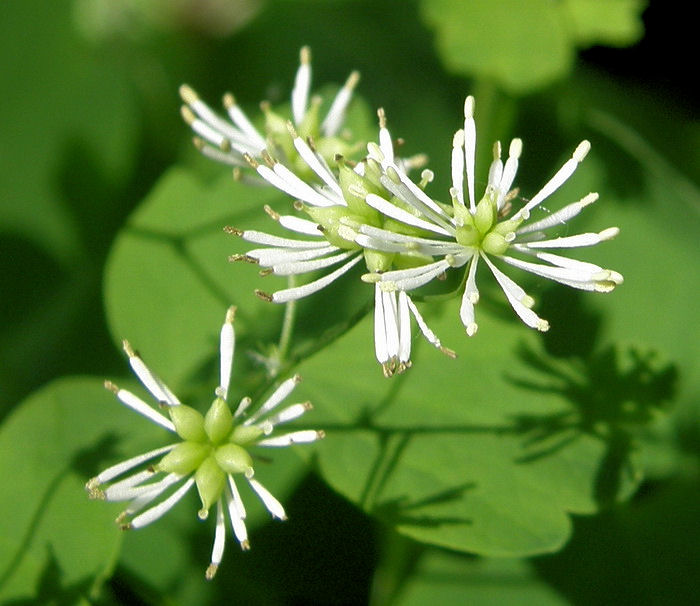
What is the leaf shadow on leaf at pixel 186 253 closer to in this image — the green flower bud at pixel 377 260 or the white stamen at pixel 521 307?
the green flower bud at pixel 377 260

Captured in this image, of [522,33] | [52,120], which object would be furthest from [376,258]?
[52,120]

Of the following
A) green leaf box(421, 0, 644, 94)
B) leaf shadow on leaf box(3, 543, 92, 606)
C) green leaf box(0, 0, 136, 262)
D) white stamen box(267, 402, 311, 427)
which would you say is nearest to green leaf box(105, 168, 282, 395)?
leaf shadow on leaf box(3, 543, 92, 606)

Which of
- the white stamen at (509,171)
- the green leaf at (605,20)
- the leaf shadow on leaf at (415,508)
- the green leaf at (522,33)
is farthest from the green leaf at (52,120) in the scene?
the white stamen at (509,171)

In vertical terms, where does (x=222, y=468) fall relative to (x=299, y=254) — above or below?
below

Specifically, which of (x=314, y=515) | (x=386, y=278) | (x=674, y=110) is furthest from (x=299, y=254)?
(x=674, y=110)

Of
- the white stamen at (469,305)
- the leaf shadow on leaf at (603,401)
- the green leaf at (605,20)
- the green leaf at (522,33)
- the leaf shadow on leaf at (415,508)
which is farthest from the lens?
the green leaf at (605,20)

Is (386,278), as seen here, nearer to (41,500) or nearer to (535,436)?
(535,436)

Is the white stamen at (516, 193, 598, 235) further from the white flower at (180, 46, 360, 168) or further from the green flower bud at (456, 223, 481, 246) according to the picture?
the white flower at (180, 46, 360, 168)
